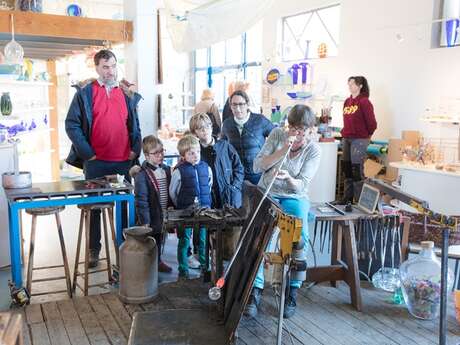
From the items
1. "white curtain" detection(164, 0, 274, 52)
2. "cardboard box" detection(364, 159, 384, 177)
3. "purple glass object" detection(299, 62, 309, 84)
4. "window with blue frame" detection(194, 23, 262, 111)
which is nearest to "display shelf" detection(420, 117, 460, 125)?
"cardboard box" detection(364, 159, 384, 177)

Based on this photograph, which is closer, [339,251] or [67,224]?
[339,251]

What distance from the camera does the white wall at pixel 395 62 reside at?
16.9ft

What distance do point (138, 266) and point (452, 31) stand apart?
4099 millimetres

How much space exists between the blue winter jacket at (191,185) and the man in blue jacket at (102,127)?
0.49m

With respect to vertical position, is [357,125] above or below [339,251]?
above

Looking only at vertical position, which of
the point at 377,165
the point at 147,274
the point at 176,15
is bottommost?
the point at 147,274

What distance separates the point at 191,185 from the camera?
3.09 meters

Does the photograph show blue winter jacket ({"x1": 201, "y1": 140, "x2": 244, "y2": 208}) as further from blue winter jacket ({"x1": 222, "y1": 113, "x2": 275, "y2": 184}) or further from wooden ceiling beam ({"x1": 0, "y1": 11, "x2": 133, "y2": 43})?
wooden ceiling beam ({"x1": 0, "y1": 11, "x2": 133, "y2": 43})

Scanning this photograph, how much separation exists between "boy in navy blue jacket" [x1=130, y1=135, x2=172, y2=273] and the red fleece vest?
21 cm

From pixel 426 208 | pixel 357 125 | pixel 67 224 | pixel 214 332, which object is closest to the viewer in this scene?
pixel 426 208

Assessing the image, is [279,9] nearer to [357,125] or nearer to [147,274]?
[357,125]

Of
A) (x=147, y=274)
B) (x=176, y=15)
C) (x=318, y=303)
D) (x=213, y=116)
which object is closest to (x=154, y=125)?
(x=213, y=116)

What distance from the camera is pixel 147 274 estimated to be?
9.29 feet

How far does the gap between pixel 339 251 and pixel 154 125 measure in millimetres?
2082
